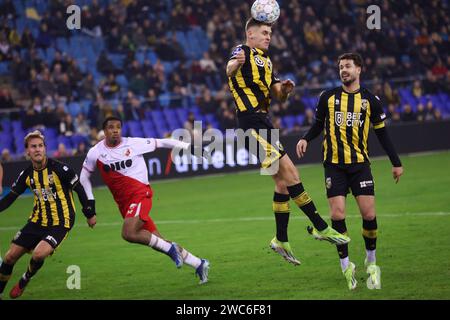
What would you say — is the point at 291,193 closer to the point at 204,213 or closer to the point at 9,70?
the point at 204,213

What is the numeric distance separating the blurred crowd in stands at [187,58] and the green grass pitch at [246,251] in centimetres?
449

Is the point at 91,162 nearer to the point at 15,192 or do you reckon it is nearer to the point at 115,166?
the point at 115,166

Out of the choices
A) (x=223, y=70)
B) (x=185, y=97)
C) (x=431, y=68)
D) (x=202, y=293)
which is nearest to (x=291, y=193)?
(x=202, y=293)

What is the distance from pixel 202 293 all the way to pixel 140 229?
117 centimetres

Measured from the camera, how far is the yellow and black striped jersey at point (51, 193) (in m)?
10.3

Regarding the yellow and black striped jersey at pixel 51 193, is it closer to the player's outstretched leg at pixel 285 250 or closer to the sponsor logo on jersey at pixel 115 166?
the sponsor logo on jersey at pixel 115 166

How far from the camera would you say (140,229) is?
1033cm

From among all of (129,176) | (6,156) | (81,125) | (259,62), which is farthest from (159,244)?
(81,125)

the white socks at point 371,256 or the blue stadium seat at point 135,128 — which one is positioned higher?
the white socks at point 371,256

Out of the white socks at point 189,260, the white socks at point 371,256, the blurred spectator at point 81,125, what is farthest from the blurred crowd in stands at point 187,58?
the white socks at point 371,256

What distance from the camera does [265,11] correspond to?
33.5ft

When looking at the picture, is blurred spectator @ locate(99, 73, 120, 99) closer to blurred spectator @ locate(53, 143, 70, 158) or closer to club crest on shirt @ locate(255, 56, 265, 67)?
blurred spectator @ locate(53, 143, 70, 158)

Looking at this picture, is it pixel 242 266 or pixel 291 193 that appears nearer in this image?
pixel 291 193
